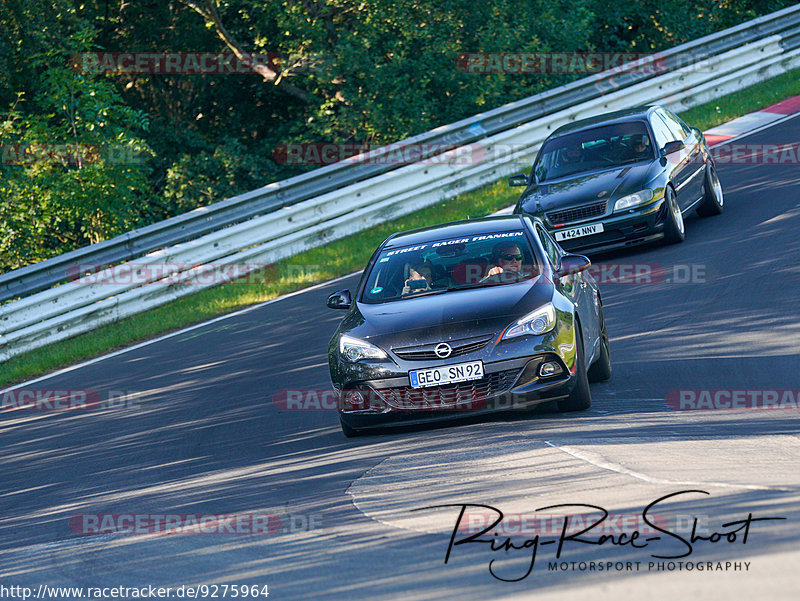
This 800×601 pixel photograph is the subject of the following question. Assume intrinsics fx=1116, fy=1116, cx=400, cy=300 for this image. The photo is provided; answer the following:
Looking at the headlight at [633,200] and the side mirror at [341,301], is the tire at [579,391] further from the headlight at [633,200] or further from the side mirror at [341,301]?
the headlight at [633,200]

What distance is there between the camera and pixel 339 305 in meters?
9.42

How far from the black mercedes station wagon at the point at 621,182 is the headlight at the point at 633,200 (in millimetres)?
12

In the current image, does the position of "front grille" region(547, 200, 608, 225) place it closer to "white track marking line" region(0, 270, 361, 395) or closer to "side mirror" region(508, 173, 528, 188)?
"side mirror" region(508, 173, 528, 188)

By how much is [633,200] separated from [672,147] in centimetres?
107

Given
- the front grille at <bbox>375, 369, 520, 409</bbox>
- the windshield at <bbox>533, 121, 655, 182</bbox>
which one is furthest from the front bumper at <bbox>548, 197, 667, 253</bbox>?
the front grille at <bbox>375, 369, 520, 409</bbox>

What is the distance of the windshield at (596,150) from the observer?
14.4 metres

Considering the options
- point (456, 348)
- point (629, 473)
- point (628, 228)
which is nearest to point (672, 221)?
point (628, 228)

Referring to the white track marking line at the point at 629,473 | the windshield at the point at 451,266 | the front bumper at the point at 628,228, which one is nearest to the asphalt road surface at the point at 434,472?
the white track marking line at the point at 629,473

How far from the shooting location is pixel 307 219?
17.1 m

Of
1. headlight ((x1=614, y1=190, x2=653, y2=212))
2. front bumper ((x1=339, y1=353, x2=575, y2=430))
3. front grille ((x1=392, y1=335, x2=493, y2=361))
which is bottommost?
front bumper ((x1=339, y1=353, x2=575, y2=430))

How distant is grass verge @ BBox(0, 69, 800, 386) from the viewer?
14031mm

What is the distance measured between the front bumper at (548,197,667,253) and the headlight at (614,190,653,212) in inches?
2.4

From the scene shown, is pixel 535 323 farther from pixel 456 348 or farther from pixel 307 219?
pixel 307 219

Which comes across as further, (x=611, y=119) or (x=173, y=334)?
(x=611, y=119)
